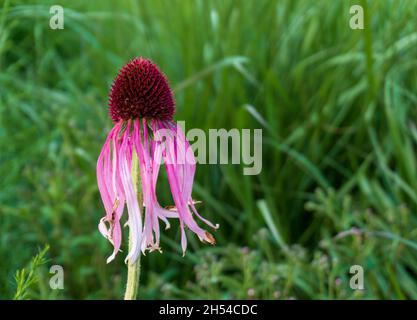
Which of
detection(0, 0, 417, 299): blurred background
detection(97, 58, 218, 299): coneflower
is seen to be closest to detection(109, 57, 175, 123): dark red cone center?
detection(97, 58, 218, 299): coneflower

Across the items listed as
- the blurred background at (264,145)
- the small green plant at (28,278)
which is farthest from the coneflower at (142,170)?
the blurred background at (264,145)

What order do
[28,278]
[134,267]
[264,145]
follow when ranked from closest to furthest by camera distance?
[134,267] → [28,278] → [264,145]

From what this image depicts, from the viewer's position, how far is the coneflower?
0.87 metres

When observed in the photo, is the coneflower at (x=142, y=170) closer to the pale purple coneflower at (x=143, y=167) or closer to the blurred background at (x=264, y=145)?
the pale purple coneflower at (x=143, y=167)

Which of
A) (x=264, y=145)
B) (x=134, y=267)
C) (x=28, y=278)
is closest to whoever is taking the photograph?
(x=134, y=267)

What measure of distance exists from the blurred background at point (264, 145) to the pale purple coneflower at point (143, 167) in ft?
2.70

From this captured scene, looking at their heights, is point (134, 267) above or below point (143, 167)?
below

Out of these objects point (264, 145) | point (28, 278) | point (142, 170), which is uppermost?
point (264, 145)

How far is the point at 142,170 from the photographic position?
2.91 ft

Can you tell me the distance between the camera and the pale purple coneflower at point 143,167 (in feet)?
2.86

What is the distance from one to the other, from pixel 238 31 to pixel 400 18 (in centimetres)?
56

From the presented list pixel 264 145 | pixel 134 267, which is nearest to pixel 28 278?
pixel 134 267

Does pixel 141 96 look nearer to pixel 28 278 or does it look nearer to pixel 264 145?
pixel 28 278
